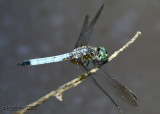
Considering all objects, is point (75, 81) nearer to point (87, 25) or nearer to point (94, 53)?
point (94, 53)

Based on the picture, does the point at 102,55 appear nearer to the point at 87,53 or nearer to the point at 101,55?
the point at 101,55

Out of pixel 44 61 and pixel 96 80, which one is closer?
pixel 96 80

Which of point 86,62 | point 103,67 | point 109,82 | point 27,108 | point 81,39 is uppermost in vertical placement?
point 81,39

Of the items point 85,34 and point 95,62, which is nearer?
point 95,62

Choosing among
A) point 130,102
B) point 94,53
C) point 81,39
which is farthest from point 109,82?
point 81,39

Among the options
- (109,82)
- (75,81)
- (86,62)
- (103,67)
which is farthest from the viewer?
(86,62)

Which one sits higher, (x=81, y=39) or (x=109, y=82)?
(x=81, y=39)

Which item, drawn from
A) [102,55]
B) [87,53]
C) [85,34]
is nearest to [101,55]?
[102,55]

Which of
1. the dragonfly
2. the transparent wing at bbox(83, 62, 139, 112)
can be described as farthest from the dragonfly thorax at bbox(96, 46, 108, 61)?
the transparent wing at bbox(83, 62, 139, 112)
